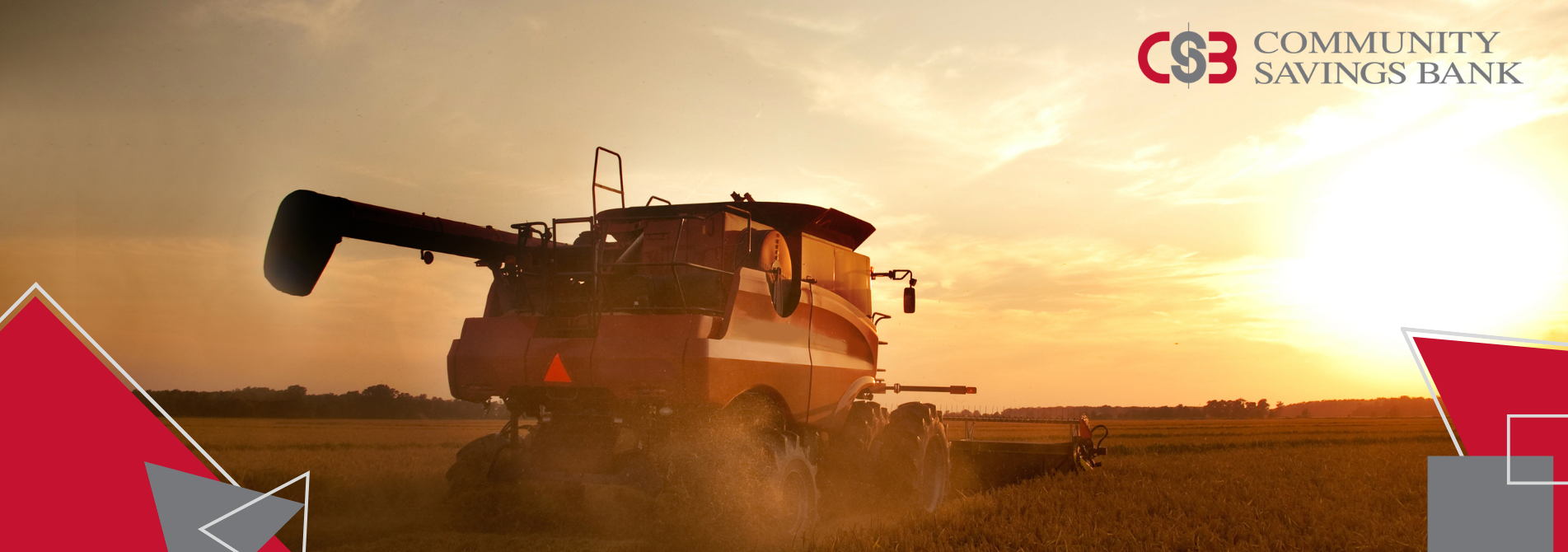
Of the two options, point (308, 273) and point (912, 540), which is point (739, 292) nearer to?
point (912, 540)

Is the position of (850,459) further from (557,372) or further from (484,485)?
(484,485)

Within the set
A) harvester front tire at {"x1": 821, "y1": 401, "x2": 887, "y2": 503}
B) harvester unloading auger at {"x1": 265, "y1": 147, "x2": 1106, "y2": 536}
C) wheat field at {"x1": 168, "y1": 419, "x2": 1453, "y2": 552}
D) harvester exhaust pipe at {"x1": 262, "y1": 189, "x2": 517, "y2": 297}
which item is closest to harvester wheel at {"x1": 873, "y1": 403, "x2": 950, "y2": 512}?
harvester front tire at {"x1": 821, "y1": 401, "x2": 887, "y2": 503}

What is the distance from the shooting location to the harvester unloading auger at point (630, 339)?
7121 mm

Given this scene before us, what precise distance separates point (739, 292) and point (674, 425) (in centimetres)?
123

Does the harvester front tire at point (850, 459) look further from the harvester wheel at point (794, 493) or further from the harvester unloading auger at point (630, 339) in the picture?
the harvester wheel at point (794, 493)

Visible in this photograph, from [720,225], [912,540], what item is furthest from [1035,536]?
[720,225]

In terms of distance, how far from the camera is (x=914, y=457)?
10547 mm

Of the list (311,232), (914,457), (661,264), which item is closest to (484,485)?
(311,232)

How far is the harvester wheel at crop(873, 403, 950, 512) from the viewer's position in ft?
34.1

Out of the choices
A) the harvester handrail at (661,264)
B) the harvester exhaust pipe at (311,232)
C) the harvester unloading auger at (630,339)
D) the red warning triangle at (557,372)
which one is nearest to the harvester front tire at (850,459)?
the harvester unloading auger at (630,339)

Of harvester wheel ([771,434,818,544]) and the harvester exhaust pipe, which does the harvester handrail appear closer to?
harvester wheel ([771,434,818,544])

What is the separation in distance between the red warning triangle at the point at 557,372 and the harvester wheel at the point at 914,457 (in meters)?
4.14

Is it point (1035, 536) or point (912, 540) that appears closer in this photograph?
point (912, 540)

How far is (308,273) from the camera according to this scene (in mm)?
6922
